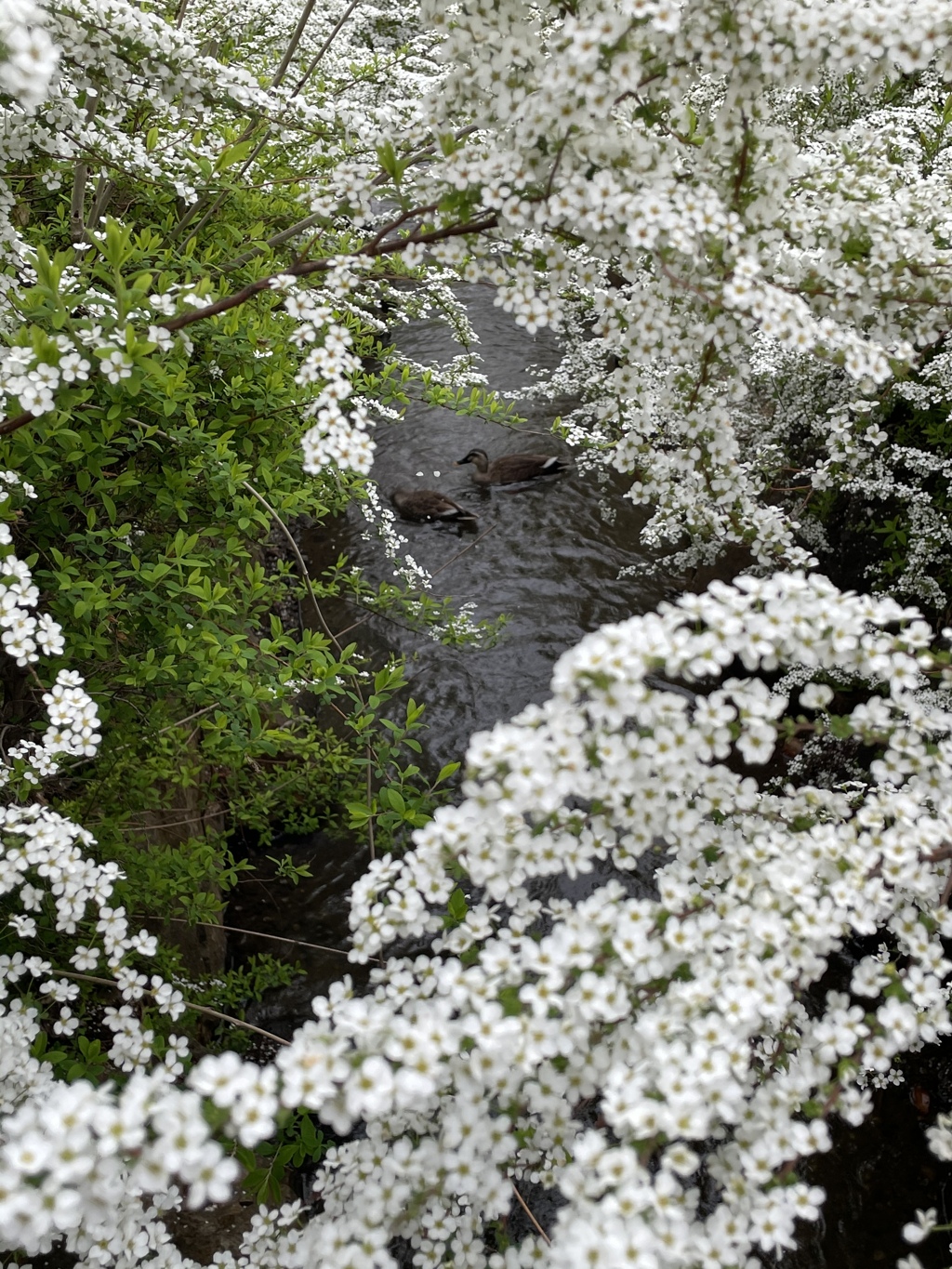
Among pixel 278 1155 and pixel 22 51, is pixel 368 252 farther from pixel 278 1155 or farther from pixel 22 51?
pixel 278 1155

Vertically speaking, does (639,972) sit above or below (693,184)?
below

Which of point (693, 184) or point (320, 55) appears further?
point (320, 55)

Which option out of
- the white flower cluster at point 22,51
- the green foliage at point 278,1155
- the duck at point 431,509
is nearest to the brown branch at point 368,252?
the white flower cluster at point 22,51

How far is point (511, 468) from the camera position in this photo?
7.34 metres

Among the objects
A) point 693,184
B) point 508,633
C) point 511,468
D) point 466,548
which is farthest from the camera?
point 511,468

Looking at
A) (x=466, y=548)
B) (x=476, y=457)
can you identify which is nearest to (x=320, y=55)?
(x=466, y=548)

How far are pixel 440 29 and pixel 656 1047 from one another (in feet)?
7.69

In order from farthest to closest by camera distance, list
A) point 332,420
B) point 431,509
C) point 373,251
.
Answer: point 431,509 < point 373,251 < point 332,420

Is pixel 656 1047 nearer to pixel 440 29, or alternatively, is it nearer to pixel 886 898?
pixel 886 898

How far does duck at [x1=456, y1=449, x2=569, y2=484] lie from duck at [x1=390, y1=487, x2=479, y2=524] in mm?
497

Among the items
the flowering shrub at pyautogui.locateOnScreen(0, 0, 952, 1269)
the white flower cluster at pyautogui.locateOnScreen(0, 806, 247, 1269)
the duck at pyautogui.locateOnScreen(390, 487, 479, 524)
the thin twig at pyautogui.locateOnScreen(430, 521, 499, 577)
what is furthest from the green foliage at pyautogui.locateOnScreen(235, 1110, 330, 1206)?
the duck at pyautogui.locateOnScreen(390, 487, 479, 524)

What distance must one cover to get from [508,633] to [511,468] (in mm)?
2068

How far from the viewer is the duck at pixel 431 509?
6922mm

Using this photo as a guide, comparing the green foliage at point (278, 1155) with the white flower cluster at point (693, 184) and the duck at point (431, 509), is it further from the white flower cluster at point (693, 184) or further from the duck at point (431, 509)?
the duck at point (431, 509)
